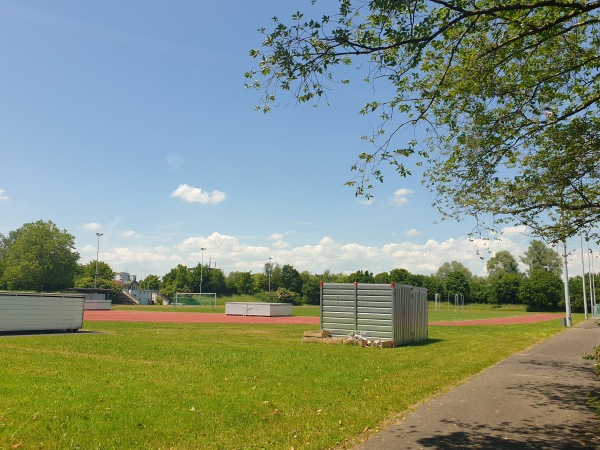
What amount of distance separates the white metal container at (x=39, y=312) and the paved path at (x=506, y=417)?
20.4 meters

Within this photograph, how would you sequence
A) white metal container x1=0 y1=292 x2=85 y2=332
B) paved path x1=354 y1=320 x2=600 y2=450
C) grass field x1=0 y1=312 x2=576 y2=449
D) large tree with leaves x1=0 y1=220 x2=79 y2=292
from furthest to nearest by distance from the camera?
large tree with leaves x1=0 y1=220 x2=79 y2=292
white metal container x1=0 y1=292 x2=85 y2=332
grass field x1=0 y1=312 x2=576 y2=449
paved path x1=354 y1=320 x2=600 y2=450

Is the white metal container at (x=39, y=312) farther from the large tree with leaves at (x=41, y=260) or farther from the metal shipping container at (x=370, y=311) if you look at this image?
the large tree with leaves at (x=41, y=260)

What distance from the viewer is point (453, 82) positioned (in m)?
8.73

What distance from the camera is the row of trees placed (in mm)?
100500

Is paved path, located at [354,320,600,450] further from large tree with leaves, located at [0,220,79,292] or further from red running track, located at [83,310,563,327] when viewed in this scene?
large tree with leaves, located at [0,220,79,292]

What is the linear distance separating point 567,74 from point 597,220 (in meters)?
5.04

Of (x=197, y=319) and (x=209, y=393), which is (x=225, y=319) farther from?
(x=209, y=393)

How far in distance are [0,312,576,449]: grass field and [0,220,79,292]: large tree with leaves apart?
373 feet

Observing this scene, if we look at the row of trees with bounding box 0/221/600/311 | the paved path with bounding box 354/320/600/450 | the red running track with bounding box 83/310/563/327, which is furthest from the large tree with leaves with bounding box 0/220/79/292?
the paved path with bounding box 354/320/600/450

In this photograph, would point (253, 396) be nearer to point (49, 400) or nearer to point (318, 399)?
point (318, 399)

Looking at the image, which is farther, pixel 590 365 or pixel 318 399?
pixel 590 365

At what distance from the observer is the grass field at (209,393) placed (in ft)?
21.4

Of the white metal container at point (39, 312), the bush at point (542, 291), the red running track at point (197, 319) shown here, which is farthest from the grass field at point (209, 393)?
the bush at point (542, 291)

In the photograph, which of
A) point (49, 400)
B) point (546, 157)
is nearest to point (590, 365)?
point (546, 157)
